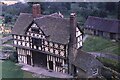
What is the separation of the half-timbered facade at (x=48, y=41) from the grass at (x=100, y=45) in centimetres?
744

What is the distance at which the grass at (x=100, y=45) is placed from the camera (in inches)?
1812

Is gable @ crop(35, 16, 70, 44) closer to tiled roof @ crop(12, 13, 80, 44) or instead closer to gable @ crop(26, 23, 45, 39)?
tiled roof @ crop(12, 13, 80, 44)

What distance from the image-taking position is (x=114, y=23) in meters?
53.2

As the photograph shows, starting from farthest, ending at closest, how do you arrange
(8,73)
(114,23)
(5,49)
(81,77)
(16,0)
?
(16,0), (114,23), (5,49), (8,73), (81,77)

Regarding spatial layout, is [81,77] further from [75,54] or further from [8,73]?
[8,73]

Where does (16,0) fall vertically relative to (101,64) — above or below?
above

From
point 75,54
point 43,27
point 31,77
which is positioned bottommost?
point 31,77

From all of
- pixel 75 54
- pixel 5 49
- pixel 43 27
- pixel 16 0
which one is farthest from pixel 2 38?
pixel 16 0

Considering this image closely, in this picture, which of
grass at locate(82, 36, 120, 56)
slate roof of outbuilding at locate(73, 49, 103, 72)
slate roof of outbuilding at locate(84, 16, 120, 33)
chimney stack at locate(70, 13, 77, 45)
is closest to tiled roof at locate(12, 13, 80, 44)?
chimney stack at locate(70, 13, 77, 45)

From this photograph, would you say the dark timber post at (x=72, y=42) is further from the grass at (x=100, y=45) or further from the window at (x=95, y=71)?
the grass at (x=100, y=45)

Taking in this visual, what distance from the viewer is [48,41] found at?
127ft

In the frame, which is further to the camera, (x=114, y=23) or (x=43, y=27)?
Result: (x=114, y=23)

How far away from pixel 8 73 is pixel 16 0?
52.9m

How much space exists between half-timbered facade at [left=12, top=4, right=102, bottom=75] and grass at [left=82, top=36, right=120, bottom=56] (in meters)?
7.44
